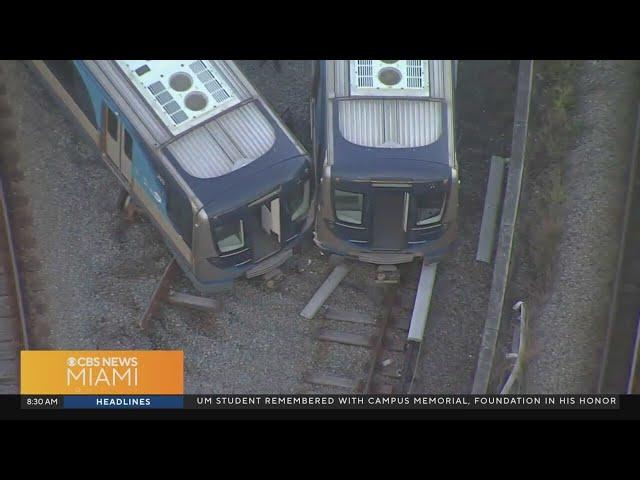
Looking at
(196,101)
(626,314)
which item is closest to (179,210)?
(196,101)

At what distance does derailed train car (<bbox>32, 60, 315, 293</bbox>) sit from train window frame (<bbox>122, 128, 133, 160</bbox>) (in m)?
0.02

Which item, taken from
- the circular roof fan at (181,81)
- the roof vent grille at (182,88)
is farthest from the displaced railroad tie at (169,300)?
the circular roof fan at (181,81)

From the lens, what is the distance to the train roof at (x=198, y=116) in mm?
12383

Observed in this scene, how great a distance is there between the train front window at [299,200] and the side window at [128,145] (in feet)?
7.15

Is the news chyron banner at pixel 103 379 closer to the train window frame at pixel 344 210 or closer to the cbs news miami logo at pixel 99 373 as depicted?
the cbs news miami logo at pixel 99 373

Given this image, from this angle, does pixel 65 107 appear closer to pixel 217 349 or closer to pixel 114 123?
pixel 114 123

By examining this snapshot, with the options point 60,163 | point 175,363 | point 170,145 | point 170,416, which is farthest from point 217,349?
point 60,163

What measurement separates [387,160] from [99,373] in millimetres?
4360

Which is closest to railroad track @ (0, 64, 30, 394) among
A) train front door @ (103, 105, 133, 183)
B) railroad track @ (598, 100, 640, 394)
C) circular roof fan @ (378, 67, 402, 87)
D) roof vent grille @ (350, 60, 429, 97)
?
train front door @ (103, 105, 133, 183)

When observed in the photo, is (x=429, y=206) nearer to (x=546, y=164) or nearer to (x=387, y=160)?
(x=387, y=160)

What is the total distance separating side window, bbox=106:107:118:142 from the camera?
13.0 m

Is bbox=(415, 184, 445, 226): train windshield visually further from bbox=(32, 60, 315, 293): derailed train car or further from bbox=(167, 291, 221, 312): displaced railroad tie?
bbox=(167, 291, 221, 312): displaced railroad tie

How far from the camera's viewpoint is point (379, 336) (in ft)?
42.9

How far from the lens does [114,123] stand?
1308 centimetres
